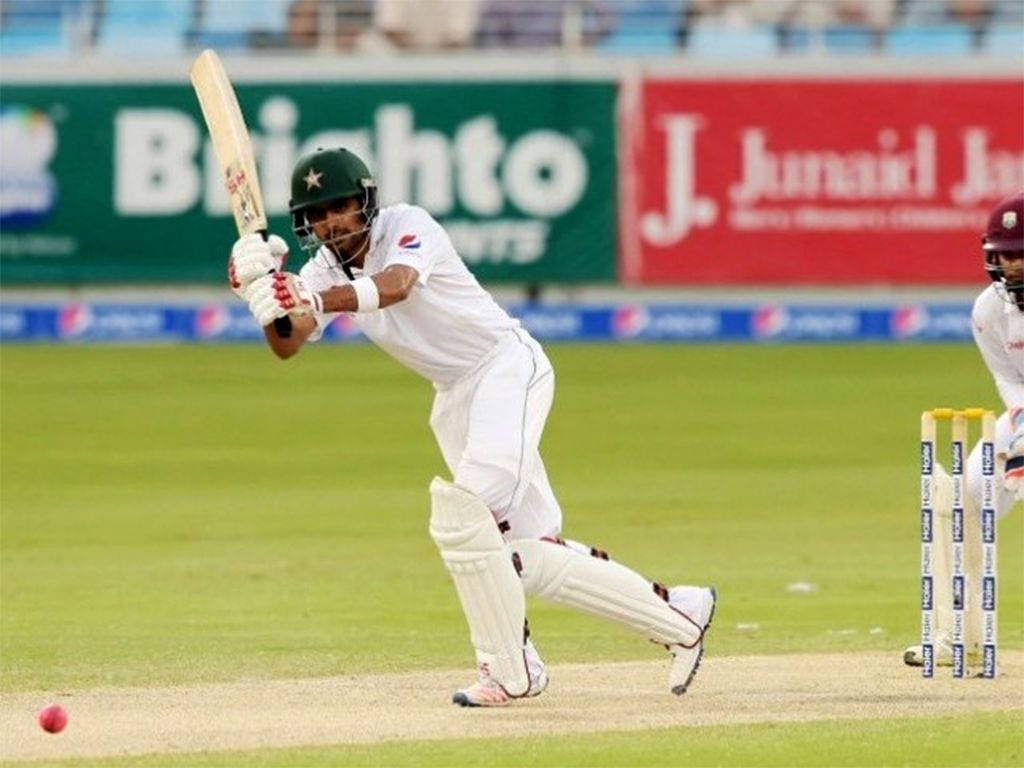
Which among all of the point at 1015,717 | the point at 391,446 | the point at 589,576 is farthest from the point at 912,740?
the point at 391,446

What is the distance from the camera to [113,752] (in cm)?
652

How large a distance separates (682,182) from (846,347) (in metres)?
1.86

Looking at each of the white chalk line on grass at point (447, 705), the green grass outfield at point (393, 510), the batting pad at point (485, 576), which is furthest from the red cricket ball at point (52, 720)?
the batting pad at point (485, 576)

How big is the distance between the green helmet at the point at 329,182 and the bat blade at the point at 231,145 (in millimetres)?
170

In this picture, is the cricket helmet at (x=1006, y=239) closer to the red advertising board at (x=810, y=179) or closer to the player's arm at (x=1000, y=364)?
the player's arm at (x=1000, y=364)

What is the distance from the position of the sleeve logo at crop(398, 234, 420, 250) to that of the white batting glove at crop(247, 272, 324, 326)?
0.30 meters

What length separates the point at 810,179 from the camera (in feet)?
72.4

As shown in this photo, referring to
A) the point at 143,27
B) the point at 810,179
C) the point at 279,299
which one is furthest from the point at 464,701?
the point at 143,27

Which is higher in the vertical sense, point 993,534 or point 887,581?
point 993,534

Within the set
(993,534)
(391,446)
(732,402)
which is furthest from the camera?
(732,402)

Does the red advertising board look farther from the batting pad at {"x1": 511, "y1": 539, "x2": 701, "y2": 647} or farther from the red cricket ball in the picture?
the red cricket ball

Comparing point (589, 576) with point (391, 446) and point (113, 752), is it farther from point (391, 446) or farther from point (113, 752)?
point (391, 446)

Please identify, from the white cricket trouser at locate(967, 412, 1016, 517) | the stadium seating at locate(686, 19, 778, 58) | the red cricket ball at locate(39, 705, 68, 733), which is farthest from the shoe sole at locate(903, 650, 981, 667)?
the stadium seating at locate(686, 19, 778, 58)

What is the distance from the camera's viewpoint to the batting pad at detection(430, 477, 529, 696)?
23.1 ft
